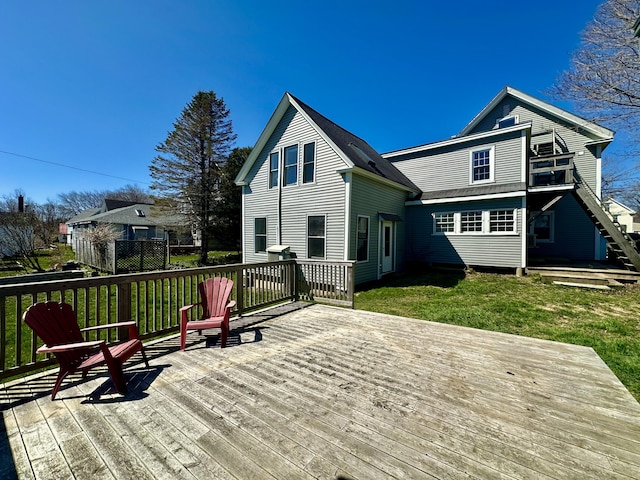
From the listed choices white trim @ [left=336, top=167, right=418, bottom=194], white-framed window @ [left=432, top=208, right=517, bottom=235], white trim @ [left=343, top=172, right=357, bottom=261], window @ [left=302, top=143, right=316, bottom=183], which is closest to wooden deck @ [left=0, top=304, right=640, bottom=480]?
white trim @ [left=343, top=172, right=357, bottom=261]

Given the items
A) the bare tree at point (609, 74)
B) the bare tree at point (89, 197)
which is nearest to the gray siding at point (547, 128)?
the bare tree at point (609, 74)

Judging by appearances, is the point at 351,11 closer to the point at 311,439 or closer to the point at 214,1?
the point at 214,1

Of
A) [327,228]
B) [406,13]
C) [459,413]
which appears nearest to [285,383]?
[459,413]

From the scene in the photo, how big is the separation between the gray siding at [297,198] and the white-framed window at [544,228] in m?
10.4

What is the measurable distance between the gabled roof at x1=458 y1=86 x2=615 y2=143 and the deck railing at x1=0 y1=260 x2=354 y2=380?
13.1 m

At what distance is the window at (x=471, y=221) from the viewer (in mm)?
10523

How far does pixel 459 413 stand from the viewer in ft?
6.86

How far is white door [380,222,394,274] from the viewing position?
1043cm

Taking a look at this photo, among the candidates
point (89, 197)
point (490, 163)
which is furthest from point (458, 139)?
point (89, 197)

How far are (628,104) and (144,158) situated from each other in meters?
24.7

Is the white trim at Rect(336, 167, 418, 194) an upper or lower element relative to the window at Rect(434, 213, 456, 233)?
upper

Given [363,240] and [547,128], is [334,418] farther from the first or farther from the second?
[547,128]

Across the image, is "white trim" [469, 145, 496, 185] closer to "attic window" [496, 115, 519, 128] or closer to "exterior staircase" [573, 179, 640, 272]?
"exterior staircase" [573, 179, 640, 272]

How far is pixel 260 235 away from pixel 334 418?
9736 millimetres
